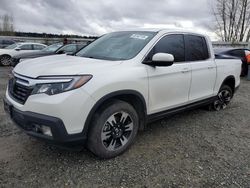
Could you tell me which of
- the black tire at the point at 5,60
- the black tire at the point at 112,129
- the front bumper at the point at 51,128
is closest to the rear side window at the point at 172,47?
the black tire at the point at 112,129

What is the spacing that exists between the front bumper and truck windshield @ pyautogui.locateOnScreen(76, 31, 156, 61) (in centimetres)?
124

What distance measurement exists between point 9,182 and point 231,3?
32.4 metres

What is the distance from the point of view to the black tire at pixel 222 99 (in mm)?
5449

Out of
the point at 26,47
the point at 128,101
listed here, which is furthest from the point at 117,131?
the point at 26,47

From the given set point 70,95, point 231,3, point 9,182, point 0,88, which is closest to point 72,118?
point 70,95

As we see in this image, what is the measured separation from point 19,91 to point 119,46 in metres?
1.61

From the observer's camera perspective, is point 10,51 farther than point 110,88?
Yes

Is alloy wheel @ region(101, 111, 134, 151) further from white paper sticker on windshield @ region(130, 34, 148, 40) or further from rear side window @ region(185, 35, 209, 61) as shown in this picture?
rear side window @ region(185, 35, 209, 61)

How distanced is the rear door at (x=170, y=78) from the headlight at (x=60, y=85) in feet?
3.62

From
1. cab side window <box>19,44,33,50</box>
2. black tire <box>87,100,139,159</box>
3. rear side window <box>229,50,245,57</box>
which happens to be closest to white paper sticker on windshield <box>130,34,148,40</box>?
black tire <box>87,100,139,159</box>

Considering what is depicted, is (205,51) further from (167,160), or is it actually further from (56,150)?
(56,150)

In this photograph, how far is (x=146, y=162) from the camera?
3184 mm

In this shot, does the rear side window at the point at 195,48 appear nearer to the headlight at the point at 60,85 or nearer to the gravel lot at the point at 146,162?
the gravel lot at the point at 146,162

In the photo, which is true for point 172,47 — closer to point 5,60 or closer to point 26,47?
point 26,47
